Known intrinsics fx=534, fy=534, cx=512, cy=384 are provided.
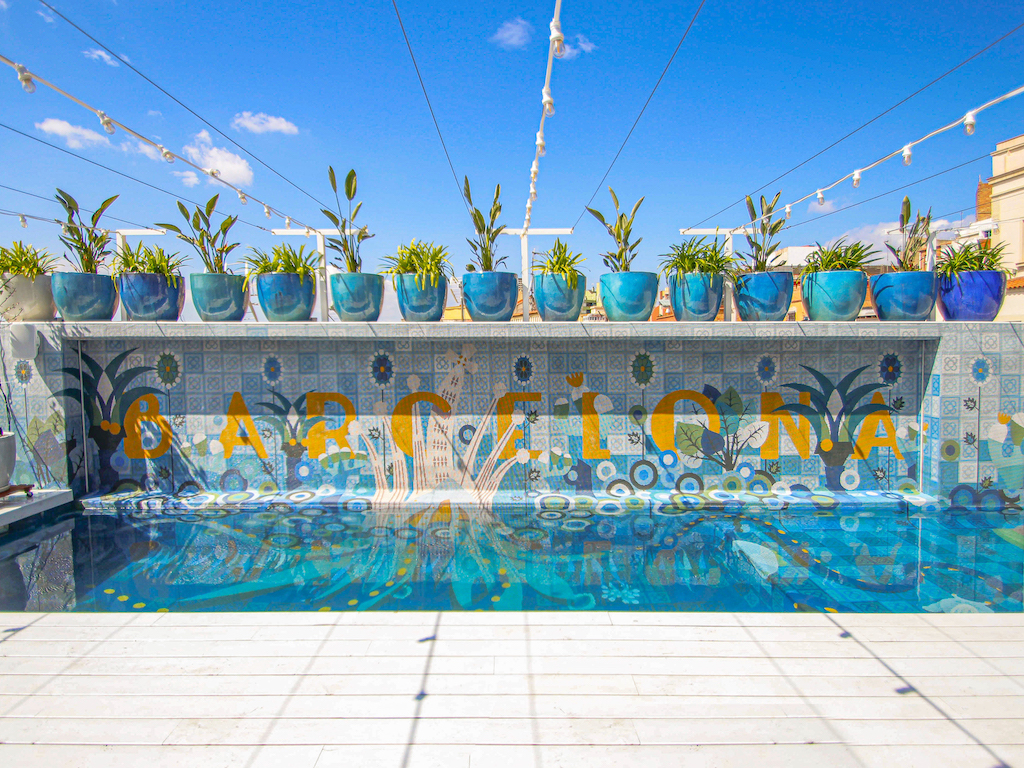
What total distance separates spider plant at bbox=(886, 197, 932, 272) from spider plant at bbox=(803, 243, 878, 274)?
0.81ft

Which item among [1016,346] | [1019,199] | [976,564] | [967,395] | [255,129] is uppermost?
[1019,199]

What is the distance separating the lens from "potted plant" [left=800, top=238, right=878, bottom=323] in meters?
4.11

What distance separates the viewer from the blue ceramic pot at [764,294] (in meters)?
4.16

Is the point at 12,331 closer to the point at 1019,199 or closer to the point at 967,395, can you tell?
the point at 967,395

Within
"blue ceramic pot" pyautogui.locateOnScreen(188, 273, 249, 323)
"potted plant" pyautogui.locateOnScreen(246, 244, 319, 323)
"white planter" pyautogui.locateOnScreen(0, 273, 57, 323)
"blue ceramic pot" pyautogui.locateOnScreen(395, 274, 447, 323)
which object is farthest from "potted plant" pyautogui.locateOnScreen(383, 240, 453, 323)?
"white planter" pyautogui.locateOnScreen(0, 273, 57, 323)

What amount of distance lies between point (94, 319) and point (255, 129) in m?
3.31

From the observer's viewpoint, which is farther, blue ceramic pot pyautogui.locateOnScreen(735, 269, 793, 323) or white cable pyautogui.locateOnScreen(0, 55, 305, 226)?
blue ceramic pot pyautogui.locateOnScreen(735, 269, 793, 323)

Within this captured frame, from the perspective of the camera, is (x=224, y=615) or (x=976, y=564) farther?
(x=976, y=564)

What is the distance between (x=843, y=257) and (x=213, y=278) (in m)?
4.98

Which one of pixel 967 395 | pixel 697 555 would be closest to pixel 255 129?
pixel 697 555

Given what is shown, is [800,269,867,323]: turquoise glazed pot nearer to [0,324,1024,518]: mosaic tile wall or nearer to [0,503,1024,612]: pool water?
[0,324,1024,518]: mosaic tile wall

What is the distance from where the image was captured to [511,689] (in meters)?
1.93

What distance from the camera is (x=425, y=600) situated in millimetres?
2783

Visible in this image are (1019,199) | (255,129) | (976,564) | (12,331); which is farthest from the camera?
(1019,199)
